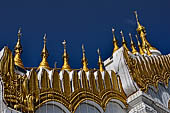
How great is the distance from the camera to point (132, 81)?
28.5ft

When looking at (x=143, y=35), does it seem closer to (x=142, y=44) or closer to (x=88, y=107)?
(x=142, y=44)

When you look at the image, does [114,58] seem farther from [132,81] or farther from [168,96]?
[168,96]

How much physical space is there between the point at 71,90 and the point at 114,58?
7.75ft

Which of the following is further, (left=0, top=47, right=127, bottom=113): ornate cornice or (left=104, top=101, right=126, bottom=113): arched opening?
(left=104, top=101, right=126, bottom=113): arched opening

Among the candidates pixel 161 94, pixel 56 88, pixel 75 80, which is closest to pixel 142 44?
pixel 161 94

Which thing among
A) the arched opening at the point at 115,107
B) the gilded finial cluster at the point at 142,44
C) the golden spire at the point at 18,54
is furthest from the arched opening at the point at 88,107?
the gilded finial cluster at the point at 142,44

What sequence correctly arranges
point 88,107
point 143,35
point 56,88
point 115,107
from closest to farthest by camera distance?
point 56,88 < point 88,107 < point 115,107 < point 143,35

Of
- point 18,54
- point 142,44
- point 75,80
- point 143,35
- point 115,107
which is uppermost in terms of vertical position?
point 143,35

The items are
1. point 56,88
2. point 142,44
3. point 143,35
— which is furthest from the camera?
point 143,35

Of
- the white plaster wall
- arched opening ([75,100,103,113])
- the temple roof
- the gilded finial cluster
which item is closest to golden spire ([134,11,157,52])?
the gilded finial cluster

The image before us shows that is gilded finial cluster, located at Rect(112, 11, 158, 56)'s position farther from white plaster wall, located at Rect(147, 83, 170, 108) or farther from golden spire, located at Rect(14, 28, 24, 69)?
golden spire, located at Rect(14, 28, 24, 69)

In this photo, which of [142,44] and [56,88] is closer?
[56,88]

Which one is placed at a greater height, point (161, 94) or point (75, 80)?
point (161, 94)

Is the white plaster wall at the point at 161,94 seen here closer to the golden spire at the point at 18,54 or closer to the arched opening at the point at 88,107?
the arched opening at the point at 88,107
